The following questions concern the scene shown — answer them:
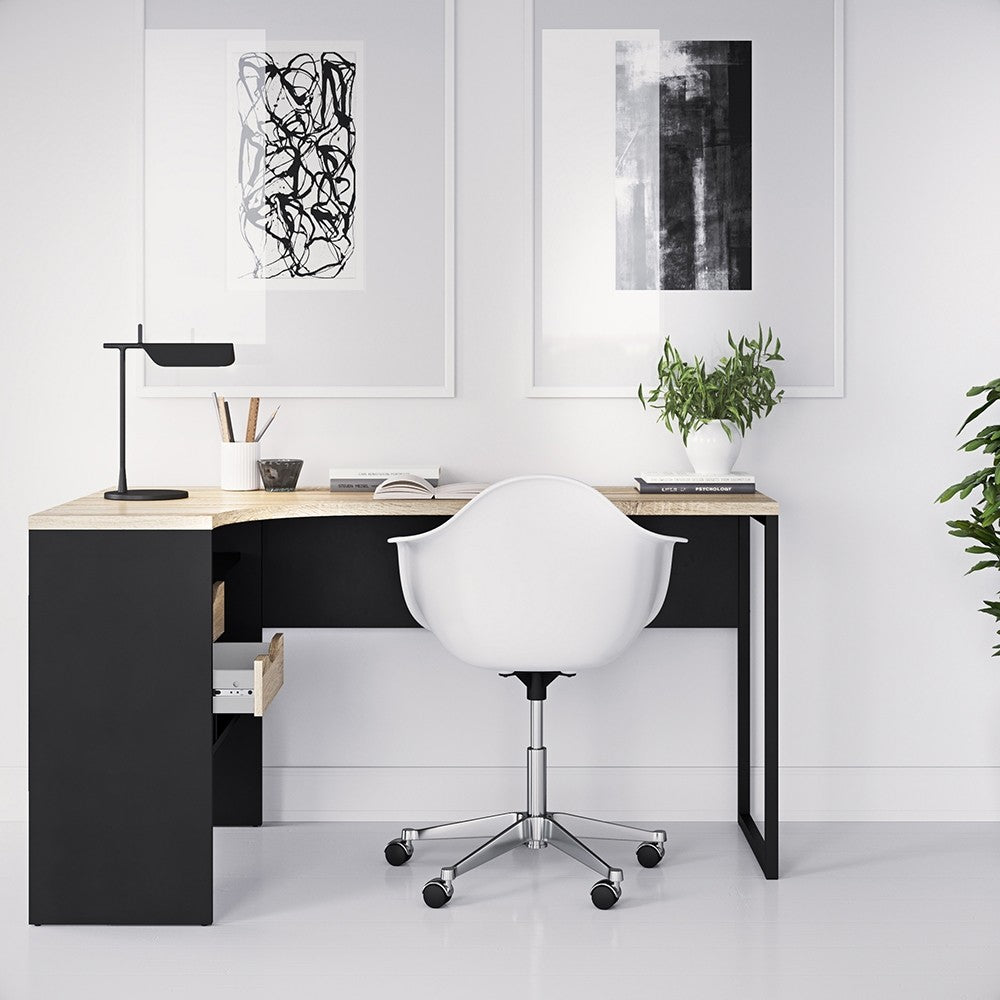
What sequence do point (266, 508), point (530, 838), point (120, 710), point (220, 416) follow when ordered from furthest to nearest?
point (220, 416)
point (530, 838)
point (266, 508)
point (120, 710)

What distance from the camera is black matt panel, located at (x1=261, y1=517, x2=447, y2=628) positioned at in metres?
2.95

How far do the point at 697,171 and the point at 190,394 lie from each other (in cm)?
143

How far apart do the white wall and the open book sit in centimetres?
34

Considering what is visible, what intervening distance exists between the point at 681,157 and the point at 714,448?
0.76m

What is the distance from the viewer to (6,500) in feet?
9.91

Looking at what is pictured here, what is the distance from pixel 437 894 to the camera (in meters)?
2.38

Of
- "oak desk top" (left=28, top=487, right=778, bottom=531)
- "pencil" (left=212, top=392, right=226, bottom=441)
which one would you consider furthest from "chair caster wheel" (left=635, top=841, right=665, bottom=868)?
"pencil" (left=212, top=392, right=226, bottom=441)

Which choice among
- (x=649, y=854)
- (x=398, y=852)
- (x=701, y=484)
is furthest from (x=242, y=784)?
(x=701, y=484)

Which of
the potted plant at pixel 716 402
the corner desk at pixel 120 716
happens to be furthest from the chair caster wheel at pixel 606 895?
the potted plant at pixel 716 402

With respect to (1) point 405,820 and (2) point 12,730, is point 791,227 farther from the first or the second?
(2) point 12,730

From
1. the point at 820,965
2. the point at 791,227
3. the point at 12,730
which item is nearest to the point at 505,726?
the point at 820,965

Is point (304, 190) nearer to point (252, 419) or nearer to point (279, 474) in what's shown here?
point (252, 419)

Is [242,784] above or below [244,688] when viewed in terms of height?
A: below

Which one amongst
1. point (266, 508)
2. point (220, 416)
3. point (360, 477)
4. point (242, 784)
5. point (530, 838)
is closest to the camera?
point (266, 508)
